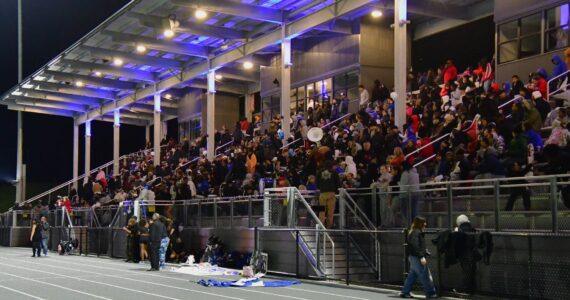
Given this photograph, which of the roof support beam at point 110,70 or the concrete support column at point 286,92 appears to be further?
the roof support beam at point 110,70

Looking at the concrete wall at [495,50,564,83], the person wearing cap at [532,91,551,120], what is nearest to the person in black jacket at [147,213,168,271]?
the person wearing cap at [532,91,551,120]

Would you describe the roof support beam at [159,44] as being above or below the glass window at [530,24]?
above

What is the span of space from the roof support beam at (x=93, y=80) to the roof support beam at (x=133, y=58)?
6.08 m

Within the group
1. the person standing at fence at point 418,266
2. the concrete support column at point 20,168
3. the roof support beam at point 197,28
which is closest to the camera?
the person standing at fence at point 418,266

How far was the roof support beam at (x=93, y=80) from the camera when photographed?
40.6 m

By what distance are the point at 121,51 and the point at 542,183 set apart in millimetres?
25549

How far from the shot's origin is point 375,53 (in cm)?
3256

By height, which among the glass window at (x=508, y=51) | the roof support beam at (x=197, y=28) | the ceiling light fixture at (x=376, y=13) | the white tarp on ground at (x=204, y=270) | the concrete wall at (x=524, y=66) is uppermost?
the ceiling light fixture at (x=376, y=13)

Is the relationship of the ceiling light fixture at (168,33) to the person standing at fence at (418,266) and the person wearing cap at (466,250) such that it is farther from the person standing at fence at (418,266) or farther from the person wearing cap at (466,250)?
the person wearing cap at (466,250)

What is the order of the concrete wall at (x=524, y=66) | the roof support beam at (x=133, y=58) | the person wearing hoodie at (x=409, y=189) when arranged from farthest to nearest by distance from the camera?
1. the roof support beam at (x=133, y=58)
2. the concrete wall at (x=524, y=66)
3. the person wearing hoodie at (x=409, y=189)

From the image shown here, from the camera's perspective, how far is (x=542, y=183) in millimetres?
13578

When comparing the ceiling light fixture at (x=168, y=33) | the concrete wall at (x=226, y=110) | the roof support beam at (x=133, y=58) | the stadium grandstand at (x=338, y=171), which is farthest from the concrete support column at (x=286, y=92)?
the concrete wall at (x=226, y=110)

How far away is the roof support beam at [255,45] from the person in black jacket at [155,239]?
9.94m

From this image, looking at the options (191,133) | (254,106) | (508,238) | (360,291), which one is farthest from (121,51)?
(508,238)
